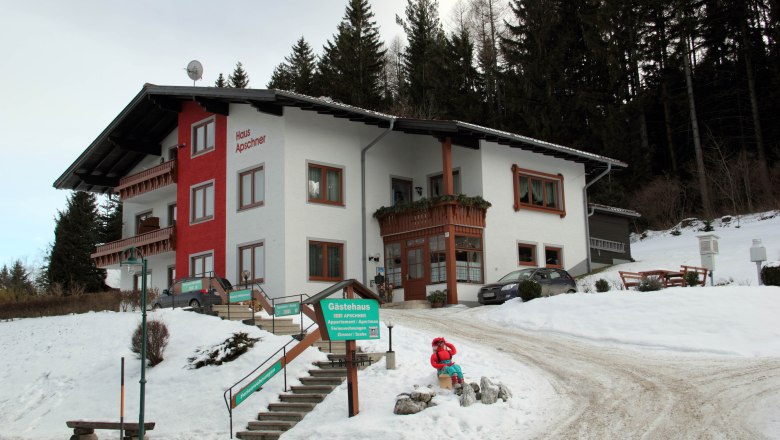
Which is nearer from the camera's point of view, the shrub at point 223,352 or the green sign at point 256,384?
the green sign at point 256,384

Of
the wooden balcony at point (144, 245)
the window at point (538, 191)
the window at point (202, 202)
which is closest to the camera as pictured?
the window at point (202, 202)

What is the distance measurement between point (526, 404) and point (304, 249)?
14191mm

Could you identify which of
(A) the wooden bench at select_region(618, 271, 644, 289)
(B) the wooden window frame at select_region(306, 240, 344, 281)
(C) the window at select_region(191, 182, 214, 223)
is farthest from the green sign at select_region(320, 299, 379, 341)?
(C) the window at select_region(191, 182, 214, 223)

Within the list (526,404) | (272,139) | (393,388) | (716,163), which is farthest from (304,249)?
(716,163)

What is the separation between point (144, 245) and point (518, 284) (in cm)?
1599

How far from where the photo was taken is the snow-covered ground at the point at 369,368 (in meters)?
12.0

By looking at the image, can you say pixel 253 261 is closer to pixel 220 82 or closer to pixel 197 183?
pixel 197 183

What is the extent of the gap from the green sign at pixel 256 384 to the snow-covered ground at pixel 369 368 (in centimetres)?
56

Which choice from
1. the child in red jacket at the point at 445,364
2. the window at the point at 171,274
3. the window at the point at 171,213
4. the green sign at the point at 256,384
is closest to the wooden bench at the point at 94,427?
the green sign at the point at 256,384

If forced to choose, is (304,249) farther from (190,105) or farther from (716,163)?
(716,163)

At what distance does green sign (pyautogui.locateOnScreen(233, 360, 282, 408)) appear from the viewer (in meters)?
13.2

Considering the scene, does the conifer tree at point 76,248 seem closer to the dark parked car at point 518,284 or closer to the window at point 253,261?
the window at point 253,261

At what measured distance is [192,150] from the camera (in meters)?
29.7

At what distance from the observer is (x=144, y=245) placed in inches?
1228
